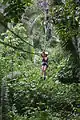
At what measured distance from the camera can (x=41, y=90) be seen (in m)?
6.36

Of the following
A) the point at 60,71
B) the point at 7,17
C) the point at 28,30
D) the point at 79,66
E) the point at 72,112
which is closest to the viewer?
the point at 7,17

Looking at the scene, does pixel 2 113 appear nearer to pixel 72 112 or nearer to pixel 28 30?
pixel 72 112

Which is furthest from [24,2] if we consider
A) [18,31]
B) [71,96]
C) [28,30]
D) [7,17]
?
[28,30]

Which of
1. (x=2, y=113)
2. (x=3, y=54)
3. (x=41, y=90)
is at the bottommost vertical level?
(x=2, y=113)

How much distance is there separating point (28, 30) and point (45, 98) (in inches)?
335

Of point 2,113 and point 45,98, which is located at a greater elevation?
point 45,98

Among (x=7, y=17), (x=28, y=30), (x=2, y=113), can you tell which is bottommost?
(x=2, y=113)

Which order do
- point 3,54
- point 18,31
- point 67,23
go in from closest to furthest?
point 67,23, point 3,54, point 18,31

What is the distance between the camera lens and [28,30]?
14.3 metres

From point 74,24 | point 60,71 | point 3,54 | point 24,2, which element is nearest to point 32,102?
point 74,24

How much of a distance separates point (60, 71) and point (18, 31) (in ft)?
14.8

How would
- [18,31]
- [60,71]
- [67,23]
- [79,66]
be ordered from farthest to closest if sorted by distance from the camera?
[18,31] → [60,71] → [79,66] → [67,23]

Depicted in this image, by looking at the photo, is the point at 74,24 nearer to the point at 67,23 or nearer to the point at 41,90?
the point at 67,23

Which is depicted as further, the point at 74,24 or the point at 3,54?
the point at 3,54
